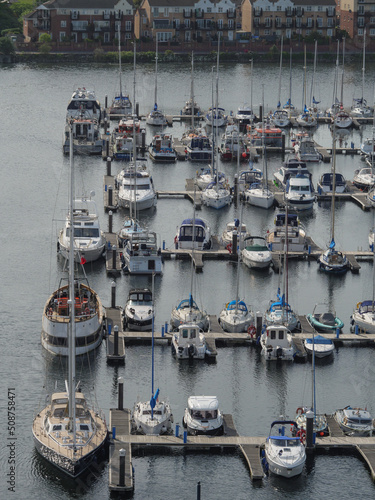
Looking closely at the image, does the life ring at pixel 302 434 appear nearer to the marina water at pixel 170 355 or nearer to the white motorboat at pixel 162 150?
the marina water at pixel 170 355

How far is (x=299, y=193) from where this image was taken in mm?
90750

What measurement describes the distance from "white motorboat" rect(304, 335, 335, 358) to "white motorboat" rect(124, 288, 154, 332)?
26.7ft

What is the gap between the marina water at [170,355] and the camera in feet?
169

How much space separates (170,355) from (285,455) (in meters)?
13.1

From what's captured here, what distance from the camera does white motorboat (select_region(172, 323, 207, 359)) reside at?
204ft

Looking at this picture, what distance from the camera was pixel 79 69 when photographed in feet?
537

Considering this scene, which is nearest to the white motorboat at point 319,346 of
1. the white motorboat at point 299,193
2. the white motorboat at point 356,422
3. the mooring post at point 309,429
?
the white motorboat at point 356,422

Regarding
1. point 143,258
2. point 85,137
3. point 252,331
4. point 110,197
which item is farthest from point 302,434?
point 85,137

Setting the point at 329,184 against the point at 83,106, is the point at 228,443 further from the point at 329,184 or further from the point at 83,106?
the point at 83,106

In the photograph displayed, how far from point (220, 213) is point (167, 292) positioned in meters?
17.8

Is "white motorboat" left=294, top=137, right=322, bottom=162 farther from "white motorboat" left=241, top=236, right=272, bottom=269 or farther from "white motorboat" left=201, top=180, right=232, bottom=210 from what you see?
"white motorboat" left=241, top=236, right=272, bottom=269

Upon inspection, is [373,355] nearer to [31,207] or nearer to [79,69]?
[31,207]

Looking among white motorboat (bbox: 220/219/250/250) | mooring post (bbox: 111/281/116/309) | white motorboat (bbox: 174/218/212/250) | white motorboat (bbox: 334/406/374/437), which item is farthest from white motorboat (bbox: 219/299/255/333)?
white motorboat (bbox: 174/218/212/250)

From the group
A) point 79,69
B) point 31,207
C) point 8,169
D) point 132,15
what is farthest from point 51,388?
point 132,15
